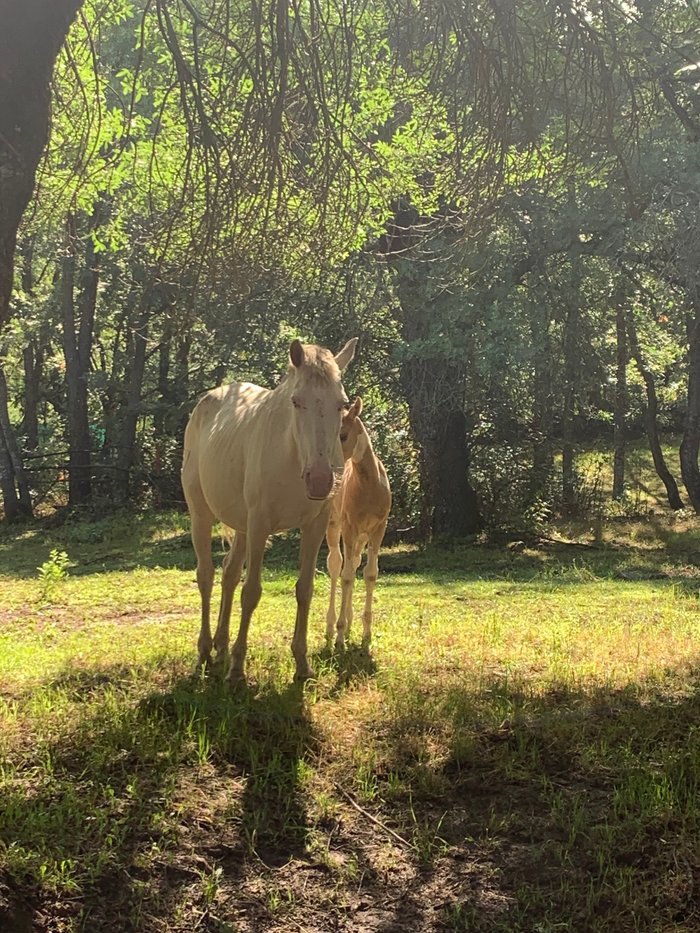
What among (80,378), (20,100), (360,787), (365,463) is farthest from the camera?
(80,378)

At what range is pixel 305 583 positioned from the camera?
4.79 meters

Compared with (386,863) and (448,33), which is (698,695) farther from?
(448,33)

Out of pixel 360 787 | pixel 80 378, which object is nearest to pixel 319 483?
pixel 360 787

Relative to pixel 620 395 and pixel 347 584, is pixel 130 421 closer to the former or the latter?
pixel 620 395

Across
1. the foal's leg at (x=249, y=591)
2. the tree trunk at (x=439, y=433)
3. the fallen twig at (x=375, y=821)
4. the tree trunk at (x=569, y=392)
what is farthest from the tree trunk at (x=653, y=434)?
the fallen twig at (x=375, y=821)

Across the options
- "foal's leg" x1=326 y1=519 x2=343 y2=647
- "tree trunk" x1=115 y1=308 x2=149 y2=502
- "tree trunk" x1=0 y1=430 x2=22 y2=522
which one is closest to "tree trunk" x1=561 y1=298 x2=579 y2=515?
"foal's leg" x1=326 y1=519 x2=343 y2=647

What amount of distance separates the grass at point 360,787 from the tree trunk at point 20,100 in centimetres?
227

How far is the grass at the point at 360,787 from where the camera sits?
114 inches

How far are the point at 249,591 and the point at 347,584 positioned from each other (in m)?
1.58

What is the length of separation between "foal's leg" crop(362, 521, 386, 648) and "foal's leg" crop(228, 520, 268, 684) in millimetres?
1461

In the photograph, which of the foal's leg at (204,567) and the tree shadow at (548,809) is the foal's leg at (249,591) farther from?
the tree shadow at (548,809)

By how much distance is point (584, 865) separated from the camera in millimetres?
3092

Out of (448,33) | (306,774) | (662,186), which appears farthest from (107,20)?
(662,186)

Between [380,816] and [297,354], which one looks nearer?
[380,816]
